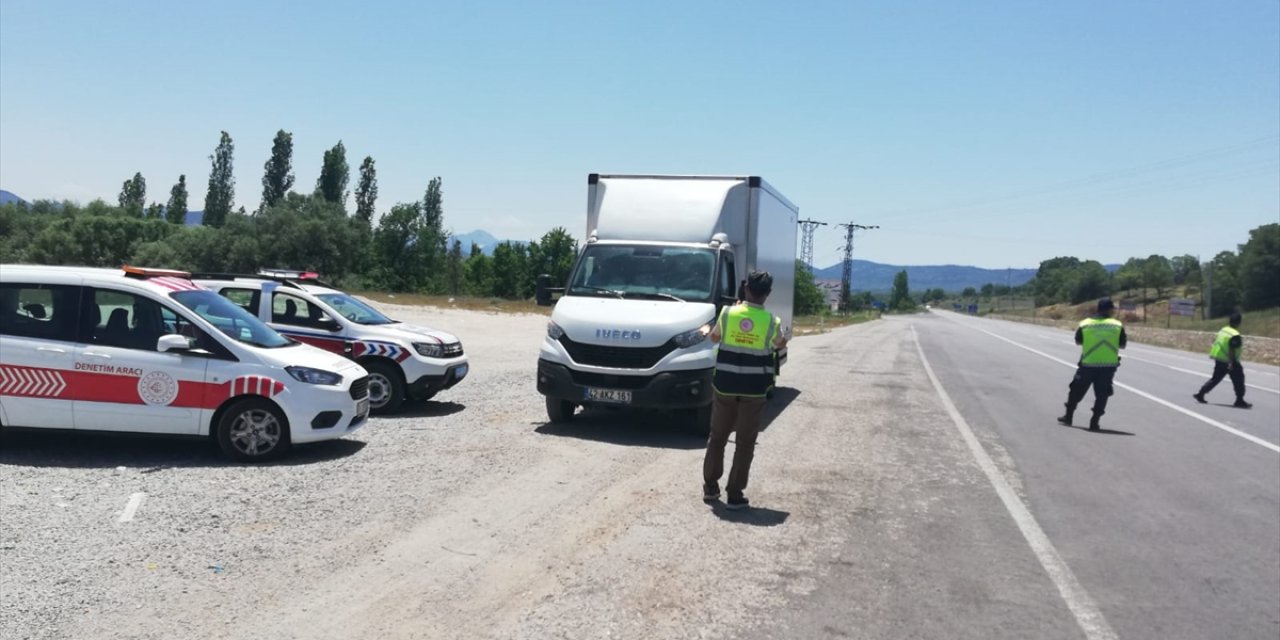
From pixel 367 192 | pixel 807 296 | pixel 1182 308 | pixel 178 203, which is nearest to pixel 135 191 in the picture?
pixel 178 203

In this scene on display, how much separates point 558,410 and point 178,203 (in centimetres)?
10651

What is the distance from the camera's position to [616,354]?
10.5 m

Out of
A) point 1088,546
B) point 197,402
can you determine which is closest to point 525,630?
point 1088,546

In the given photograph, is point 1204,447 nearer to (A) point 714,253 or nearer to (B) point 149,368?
(A) point 714,253

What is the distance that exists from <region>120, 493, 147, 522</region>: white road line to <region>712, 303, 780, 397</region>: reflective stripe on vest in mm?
4378

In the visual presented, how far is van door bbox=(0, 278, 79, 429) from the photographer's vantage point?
8.35 m

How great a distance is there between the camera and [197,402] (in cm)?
851

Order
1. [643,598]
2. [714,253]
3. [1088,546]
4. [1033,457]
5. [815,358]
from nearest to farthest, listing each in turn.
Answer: [643,598] < [1088,546] < [1033,457] < [714,253] < [815,358]

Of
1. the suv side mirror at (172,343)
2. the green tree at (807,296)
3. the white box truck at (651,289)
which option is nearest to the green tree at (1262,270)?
the green tree at (807,296)

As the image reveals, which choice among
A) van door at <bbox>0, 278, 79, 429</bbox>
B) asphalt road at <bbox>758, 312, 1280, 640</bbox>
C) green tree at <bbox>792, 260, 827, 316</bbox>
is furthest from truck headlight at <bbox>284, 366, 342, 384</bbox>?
green tree at <bbox>792, 260, 827, 316</bbox>

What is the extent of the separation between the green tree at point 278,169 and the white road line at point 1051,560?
85.8 m

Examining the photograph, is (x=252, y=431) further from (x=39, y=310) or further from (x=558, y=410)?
(x=558, y=410)

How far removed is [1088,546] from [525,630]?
444cm

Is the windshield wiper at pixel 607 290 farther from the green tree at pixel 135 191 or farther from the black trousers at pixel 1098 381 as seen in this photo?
the green tree at pixel 135 191
